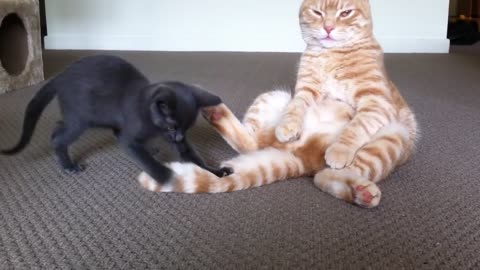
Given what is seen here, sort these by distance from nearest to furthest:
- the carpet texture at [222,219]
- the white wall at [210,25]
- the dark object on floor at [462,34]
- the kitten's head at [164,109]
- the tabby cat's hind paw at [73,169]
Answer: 1. the carpet texture at [222,219]
2. the kitten's head at [164,109]
3. the tabby cat's hind paw at [73,169]
4. the white wall at [210,25]
5. the dark object on floor at [462,34]

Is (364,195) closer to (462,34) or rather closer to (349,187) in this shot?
(349,187)

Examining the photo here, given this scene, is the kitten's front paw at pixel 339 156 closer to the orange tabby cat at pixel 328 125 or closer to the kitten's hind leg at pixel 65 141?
the orange tabby cat at pixel 328 125

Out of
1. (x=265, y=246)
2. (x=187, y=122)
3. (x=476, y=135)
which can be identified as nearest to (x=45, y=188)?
(x=187, y=122)

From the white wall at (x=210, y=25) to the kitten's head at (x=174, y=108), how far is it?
274cm

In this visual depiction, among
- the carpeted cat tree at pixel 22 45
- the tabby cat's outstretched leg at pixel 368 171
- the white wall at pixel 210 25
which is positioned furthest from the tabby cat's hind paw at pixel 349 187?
the white wall at pixel 210 25

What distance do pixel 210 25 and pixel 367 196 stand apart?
2.92 m

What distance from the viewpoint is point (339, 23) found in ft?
4.13

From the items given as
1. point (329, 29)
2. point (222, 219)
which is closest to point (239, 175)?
point (222, 219)

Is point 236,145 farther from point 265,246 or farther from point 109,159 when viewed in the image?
point 265,246

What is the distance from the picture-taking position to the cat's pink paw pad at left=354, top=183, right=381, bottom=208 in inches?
35.7

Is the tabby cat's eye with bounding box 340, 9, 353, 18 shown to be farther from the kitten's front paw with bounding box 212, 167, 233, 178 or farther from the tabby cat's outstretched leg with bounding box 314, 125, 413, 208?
the kitten's front paw with bounding box 212, 167, 233, 178

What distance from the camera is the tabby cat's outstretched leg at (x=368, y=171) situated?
0.92 metres

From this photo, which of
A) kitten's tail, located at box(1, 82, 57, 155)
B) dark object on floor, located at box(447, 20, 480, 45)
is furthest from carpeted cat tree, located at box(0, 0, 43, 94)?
dark object on floor, located at box(447, 20, 480, 45)

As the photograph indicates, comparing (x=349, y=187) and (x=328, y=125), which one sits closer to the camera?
(x=349, y=187)
